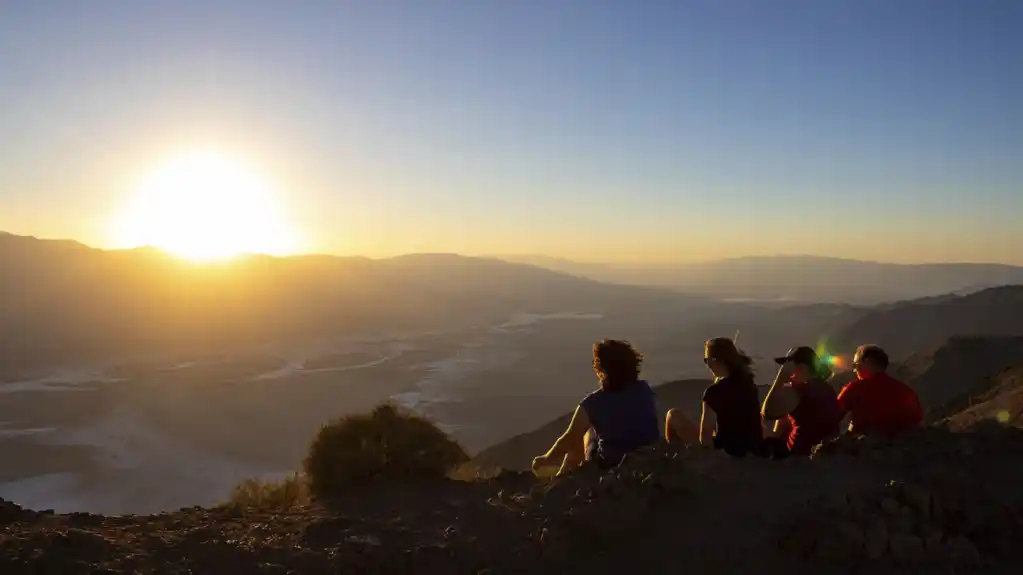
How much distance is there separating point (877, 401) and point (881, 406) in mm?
47

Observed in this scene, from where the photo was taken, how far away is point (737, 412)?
5.05 meters

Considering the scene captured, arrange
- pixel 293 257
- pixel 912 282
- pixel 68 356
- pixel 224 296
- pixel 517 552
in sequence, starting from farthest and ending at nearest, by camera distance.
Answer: pixel 912 282 → pixel 293 257 → pixel 224 296 → pixel 68 356 → pixel 517 552

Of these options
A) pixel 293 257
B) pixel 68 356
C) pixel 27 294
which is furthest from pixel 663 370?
pixel 293 257

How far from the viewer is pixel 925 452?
4.62m

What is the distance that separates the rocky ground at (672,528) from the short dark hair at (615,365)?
25.0 inches

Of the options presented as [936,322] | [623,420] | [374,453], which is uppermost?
[623,420]

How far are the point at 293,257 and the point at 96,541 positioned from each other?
370 feet

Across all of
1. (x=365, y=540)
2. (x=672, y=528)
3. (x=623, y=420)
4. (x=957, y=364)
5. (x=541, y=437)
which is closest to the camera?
(x=672, y=528)

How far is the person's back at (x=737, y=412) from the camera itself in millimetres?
5027

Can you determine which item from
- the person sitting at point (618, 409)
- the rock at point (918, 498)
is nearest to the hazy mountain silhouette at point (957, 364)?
the person sitting at point (618, 409)

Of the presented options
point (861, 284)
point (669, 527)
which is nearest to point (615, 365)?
point (669, 527)

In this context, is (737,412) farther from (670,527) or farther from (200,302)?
(200,302)

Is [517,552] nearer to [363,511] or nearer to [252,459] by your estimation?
[363,511]

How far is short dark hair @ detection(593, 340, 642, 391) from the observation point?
505 centimetres
